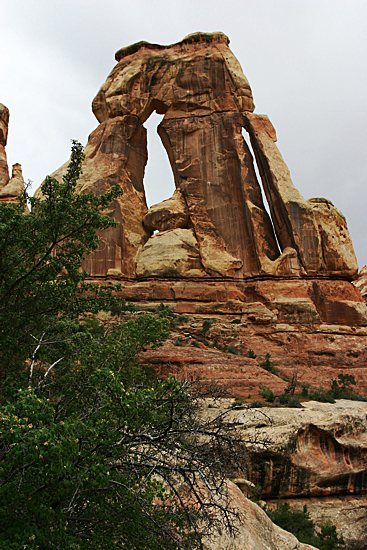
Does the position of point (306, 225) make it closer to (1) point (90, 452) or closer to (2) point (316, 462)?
(2) point (316, 462)

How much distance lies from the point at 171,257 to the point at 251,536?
23698 mm

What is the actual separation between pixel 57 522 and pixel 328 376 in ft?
71.1

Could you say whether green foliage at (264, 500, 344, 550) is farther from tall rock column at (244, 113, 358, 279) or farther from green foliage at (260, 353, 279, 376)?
tall rock column at (244, 113, 358, 279)

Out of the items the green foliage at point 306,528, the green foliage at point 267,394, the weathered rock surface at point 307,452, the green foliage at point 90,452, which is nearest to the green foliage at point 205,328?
the green foliage at point 267,394

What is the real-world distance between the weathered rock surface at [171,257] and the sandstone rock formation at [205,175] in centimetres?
28

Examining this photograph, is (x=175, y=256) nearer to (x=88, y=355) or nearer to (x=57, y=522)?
(x=88, y=355)

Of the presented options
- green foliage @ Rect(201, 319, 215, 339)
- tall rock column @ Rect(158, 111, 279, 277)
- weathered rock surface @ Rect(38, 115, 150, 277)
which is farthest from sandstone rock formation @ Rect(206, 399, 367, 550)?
weathered rock surface @ Rect(38, 115, 150, 277)

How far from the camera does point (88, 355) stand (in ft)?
28.5

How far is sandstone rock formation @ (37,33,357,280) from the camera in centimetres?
2998

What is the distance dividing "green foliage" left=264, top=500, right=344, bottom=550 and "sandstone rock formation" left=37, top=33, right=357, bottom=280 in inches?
710

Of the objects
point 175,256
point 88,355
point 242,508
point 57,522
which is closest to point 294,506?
point 242,508

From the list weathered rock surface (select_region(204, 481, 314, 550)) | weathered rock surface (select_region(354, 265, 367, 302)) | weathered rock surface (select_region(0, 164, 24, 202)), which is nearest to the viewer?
weathered rock surface (select_region(204, 481, 314, 550))

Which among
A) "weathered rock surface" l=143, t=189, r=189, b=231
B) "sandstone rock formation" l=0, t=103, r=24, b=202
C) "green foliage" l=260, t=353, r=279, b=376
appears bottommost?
"green foliage" l=260, t=353, r=279, b=376

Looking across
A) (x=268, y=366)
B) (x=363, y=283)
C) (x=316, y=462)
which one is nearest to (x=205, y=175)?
(x=268, y=366)
